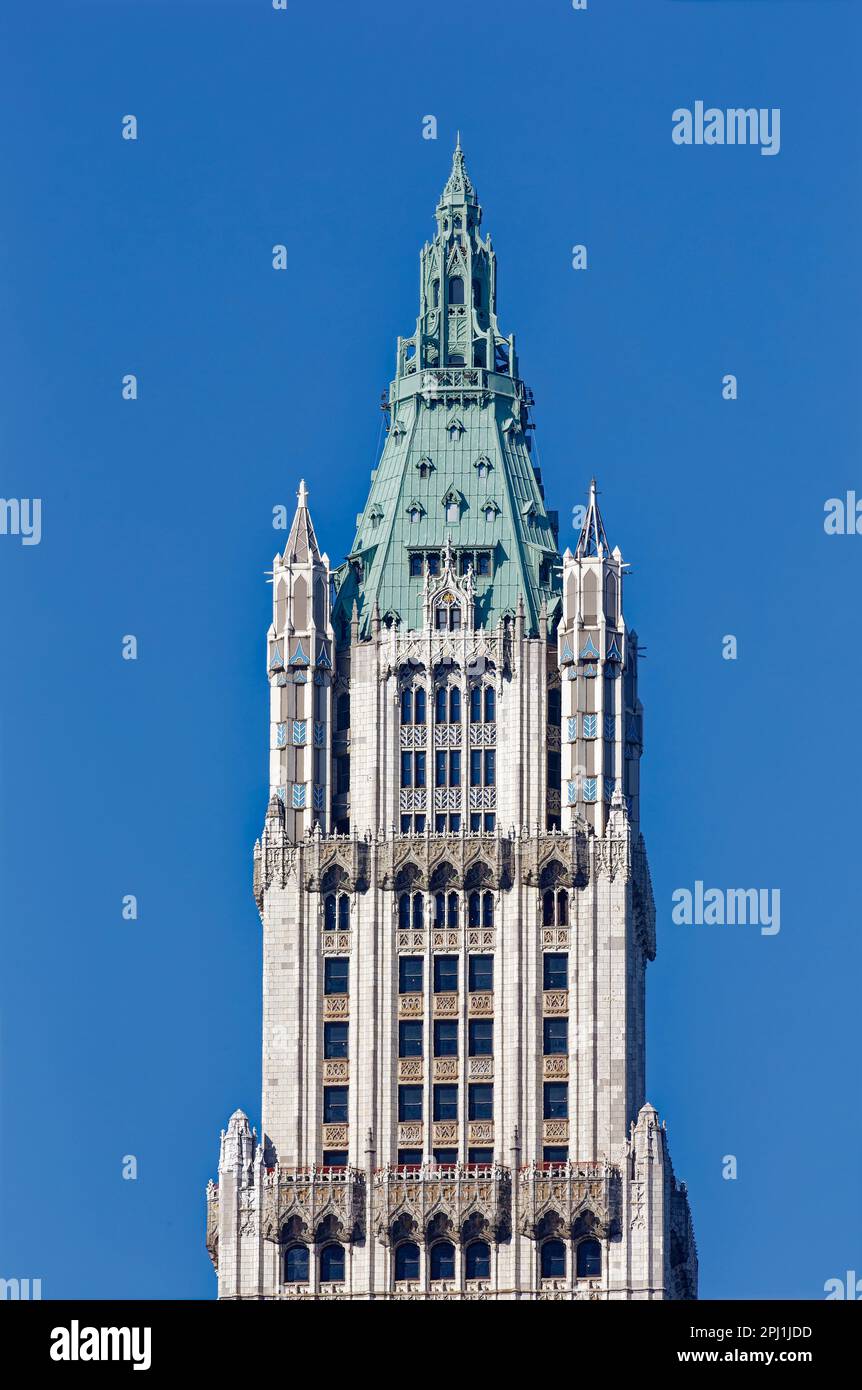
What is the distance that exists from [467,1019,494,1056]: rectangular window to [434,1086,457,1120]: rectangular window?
1.73 m

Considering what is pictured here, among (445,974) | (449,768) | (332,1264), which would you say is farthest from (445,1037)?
(449,768)

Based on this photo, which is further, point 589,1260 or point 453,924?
point 453,924

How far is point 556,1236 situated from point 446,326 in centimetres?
4062

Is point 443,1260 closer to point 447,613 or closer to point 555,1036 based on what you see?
point 555,1036

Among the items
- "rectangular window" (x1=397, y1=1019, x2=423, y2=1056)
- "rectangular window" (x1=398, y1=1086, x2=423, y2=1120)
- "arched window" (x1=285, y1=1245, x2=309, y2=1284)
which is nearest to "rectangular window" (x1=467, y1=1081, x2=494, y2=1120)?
"rectangular window" (x1=398, y1=1086, x2=423, y2=1120)

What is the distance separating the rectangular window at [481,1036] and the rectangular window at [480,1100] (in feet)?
4.06

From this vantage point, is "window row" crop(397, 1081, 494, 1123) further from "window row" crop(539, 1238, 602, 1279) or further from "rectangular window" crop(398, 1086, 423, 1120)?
"window row" crop(539, 1238, 602, 1279)

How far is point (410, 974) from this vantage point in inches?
6855

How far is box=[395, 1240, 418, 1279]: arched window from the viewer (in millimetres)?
169375

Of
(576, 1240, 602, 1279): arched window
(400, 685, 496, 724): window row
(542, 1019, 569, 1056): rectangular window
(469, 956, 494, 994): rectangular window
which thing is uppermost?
(400, 685, 496, 724): window row

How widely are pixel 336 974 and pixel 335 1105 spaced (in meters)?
5.32
